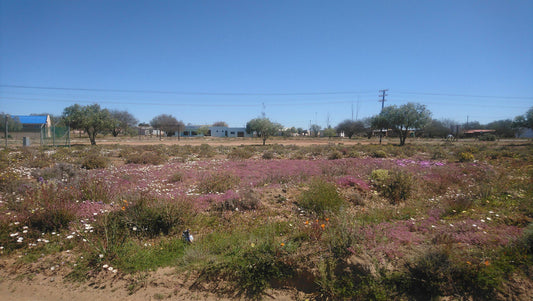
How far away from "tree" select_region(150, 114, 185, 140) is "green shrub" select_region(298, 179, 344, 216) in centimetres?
9521

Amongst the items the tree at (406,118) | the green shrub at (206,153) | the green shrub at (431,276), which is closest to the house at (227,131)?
the tree at (406,118)

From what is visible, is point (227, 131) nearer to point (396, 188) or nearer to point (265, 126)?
point (265, 126)

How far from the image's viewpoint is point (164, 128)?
317ft

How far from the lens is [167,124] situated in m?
98.1

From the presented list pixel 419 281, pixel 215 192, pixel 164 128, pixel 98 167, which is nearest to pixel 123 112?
pixel 164 128

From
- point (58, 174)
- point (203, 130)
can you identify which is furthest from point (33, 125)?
point (58, 174)

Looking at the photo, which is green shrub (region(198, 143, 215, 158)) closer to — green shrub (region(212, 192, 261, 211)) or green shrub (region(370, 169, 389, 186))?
green shrub (region(370, 169, 389, 186))

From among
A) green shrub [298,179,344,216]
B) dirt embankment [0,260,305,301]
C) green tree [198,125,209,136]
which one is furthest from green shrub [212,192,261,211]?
green tree [198,125,209,136]

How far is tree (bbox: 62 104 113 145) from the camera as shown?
34.7 metres

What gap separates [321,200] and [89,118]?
39.0 metres

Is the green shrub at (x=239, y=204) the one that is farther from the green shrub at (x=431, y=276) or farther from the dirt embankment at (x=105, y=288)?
the green shrub at (x=431, y=276)

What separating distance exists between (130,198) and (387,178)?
26.7ft

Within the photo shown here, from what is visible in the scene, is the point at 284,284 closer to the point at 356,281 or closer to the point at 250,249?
the point at 250,249

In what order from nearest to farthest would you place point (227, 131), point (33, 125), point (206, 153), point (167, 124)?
point (206, 153), point (33, 125), point (167, 124), point (227, 131)
